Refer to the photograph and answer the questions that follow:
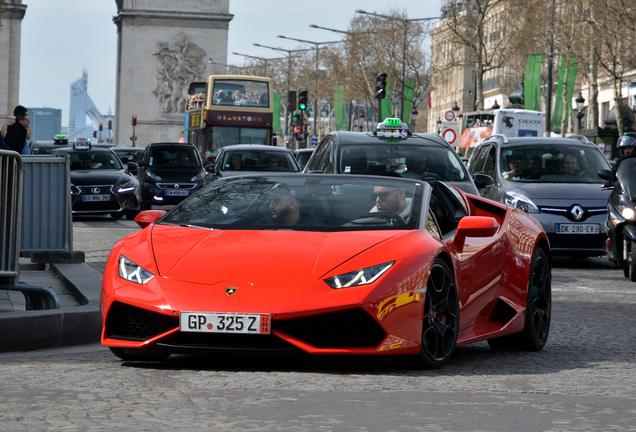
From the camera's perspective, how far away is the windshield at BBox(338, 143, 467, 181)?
1309cm

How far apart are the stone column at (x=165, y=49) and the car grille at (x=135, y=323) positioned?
65948mm

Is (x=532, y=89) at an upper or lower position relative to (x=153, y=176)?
upper

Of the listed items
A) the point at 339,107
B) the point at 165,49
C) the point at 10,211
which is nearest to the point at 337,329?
the point at 10,211

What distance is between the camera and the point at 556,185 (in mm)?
14875

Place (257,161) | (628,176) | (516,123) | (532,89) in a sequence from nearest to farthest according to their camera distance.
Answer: (628,176)
(257,161)
(516,123)
(532,89)

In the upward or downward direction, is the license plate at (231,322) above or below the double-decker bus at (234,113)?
below

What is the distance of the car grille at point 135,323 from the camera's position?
5680mm

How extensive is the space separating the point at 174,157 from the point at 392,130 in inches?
576

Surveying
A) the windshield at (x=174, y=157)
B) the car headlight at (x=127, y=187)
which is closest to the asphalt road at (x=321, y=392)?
the car headlight at (x=127, y=187)

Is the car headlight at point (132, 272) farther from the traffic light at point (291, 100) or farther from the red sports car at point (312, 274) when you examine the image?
the traffic light at point (291, 100)

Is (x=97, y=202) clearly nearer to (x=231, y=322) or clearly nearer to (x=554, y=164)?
(x=554, y=164)

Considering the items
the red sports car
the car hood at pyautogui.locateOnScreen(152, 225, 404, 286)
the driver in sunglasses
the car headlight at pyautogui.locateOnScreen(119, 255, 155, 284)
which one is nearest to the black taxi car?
the red sports car

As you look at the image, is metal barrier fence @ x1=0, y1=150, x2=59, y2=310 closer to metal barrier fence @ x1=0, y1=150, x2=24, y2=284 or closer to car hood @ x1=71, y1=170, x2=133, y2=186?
metal barrier fence @ x1=0, y1=150, x2=24, y2=284

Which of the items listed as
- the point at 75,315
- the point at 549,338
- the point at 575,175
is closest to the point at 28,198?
the point at 75,315
